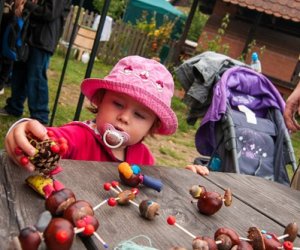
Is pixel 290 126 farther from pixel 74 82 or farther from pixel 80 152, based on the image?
pixel 74 82

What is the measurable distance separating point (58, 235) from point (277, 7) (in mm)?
10119

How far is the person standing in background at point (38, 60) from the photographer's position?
12.6ft

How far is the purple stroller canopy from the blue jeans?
5.55ft

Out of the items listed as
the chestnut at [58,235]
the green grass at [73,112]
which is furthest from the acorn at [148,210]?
the green grass at [73,112]

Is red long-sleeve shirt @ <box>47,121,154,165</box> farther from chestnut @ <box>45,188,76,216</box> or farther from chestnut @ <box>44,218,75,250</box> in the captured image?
chestnut @ <box>44,218,75,250</box>

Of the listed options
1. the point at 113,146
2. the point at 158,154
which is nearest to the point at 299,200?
the point at 113,146

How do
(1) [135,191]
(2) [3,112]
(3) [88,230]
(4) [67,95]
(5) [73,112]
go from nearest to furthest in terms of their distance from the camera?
(3) [88,230] → (1) [135,191] → (2) [3,112] → (5) [73,112] → (4) [67,95]

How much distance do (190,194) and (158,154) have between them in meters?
3.77

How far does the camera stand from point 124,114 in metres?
1.73

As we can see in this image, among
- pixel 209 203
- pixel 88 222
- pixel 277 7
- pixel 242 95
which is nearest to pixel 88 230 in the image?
pixel 88 222

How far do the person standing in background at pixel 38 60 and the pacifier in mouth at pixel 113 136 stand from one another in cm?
246

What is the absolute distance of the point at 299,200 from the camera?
2.03 m

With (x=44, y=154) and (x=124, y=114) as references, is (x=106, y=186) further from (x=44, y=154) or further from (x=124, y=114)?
(x=124, y=114)

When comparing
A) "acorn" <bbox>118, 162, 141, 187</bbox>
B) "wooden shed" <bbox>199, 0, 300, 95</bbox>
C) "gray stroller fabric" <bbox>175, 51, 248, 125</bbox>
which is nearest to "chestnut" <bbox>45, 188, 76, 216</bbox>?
"acorn" <bbox>118, 162, 141, 187</bbox>
